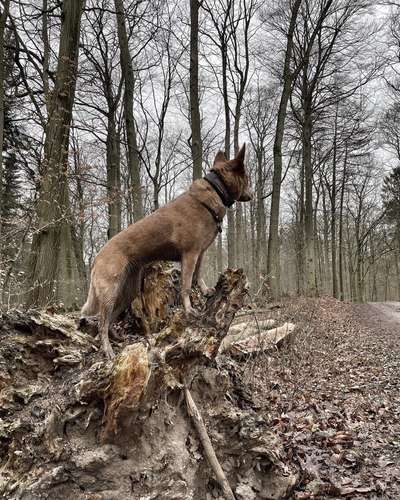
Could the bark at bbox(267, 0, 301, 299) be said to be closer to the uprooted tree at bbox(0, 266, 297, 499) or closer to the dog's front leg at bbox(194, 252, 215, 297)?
the dog's front leg at bbox(194, 252, 215, 297)

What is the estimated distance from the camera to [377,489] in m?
3.45

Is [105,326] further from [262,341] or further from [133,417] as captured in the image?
[262,341]

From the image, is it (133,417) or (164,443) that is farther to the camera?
(164,443)

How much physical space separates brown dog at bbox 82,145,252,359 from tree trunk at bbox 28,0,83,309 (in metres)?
3.84

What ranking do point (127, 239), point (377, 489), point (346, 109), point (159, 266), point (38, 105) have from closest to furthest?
point (377, 489) → point (127, 239) → point (159, 266) → point (38, 105) → point (346, 109)

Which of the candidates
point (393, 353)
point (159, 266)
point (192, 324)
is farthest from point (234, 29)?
point (192, 324)

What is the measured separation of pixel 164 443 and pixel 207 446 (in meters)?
0.32

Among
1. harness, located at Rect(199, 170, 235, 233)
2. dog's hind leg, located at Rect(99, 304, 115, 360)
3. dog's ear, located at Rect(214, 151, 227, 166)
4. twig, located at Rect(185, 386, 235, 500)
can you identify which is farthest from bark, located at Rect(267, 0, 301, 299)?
twig, located at Rect(185, 386, 235, 500)

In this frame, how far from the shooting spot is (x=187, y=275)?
3701 mm

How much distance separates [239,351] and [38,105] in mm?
8481

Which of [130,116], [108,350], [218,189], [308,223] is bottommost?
[108,350]

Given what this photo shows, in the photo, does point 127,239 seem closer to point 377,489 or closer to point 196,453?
point 196,453

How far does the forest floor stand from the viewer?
145 inches

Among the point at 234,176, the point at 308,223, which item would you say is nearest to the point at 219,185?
the point at 234,176
